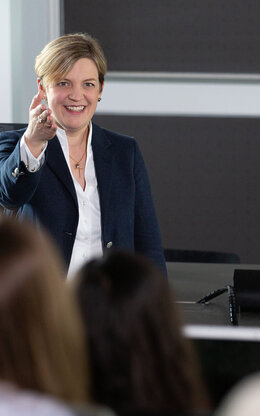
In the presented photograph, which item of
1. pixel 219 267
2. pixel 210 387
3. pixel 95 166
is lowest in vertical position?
pixel 219 267

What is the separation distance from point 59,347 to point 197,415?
7.2 inches

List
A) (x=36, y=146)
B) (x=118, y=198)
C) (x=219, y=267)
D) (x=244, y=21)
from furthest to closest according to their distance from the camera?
(x=244, y=21) → (x=219, y=267) → (x=118, y=198) → (x=36, y=146)

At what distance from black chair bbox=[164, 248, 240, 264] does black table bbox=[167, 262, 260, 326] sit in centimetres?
24

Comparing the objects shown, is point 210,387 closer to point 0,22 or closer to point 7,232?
point 7,232

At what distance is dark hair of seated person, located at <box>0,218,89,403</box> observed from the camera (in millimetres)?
965

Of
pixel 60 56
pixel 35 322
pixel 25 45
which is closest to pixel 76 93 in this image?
pixel 60 56

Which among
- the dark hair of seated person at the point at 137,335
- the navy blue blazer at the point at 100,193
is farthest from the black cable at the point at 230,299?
the dark hair of seated person at the point at 137,335

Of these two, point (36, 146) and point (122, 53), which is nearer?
point (36, 146)

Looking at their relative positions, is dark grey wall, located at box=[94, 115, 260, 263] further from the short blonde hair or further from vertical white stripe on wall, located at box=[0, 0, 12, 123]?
the short blonde hair

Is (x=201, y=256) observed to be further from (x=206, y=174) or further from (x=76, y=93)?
(x=76, y=93)

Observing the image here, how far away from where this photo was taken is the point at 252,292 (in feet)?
8.98

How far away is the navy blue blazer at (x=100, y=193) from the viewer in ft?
7.87

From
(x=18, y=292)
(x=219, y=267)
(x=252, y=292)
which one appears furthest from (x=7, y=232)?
(x=219, y=267)

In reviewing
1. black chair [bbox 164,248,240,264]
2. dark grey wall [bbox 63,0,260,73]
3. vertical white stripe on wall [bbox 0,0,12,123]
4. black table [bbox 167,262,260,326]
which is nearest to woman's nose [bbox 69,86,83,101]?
black table [bbox 167,262,260,326]
